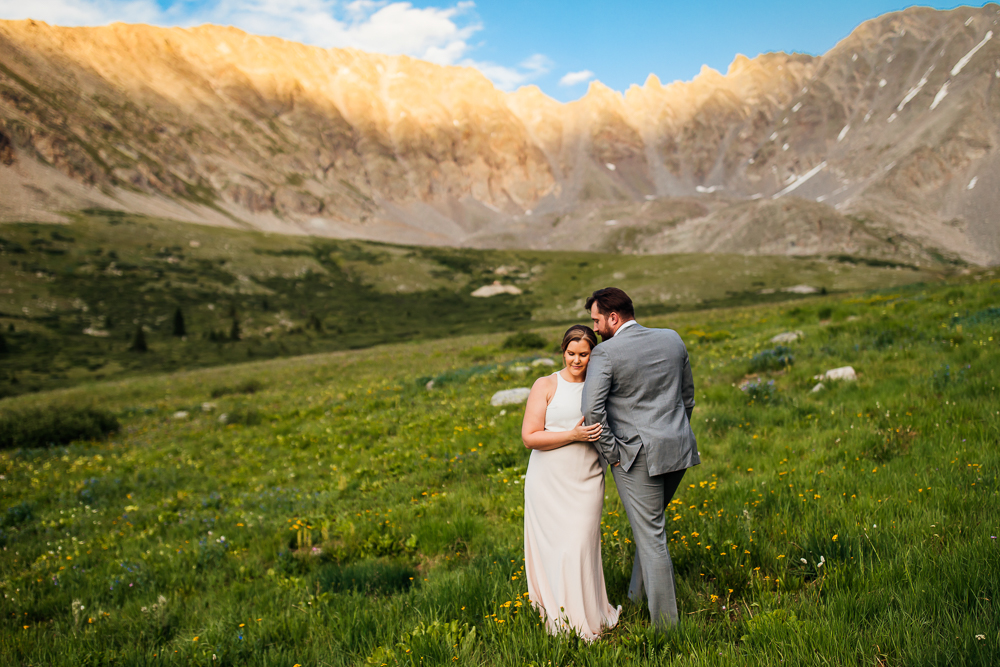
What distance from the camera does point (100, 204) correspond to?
560 feet

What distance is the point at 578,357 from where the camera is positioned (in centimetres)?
454

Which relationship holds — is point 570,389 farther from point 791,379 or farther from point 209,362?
point 209,362

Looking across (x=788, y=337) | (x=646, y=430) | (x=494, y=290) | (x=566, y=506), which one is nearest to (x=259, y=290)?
(x=494, y=290)

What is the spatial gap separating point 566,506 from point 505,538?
7.08ft

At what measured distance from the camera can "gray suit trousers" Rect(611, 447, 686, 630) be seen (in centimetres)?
409

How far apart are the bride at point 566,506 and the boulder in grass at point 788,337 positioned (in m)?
13.6

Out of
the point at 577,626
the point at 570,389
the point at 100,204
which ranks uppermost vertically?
the point at 100,204

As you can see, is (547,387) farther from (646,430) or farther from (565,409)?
(646,430)

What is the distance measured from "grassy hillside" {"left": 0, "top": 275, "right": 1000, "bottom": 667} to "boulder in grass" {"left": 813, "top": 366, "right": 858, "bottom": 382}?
0.39 m

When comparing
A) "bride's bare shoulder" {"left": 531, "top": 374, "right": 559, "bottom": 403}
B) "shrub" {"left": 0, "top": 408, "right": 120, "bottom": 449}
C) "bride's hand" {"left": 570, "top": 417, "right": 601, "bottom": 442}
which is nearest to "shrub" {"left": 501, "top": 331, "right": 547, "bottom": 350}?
"shrub" {"left": 0, "top": 408, "right": 120, "bottom": 449}

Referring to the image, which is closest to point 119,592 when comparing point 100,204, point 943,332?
point 943,332

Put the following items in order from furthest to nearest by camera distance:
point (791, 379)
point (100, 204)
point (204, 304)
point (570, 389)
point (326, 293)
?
point (100, 204)
point (326, 293)
point (204, 304)
point (791, 379)
point (570, 389)

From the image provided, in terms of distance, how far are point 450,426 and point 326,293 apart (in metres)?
120

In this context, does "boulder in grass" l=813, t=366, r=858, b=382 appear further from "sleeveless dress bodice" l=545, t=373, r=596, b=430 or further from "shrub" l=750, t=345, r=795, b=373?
"sleeveless dress bodice" l=545, t=373, r=596, b=430
